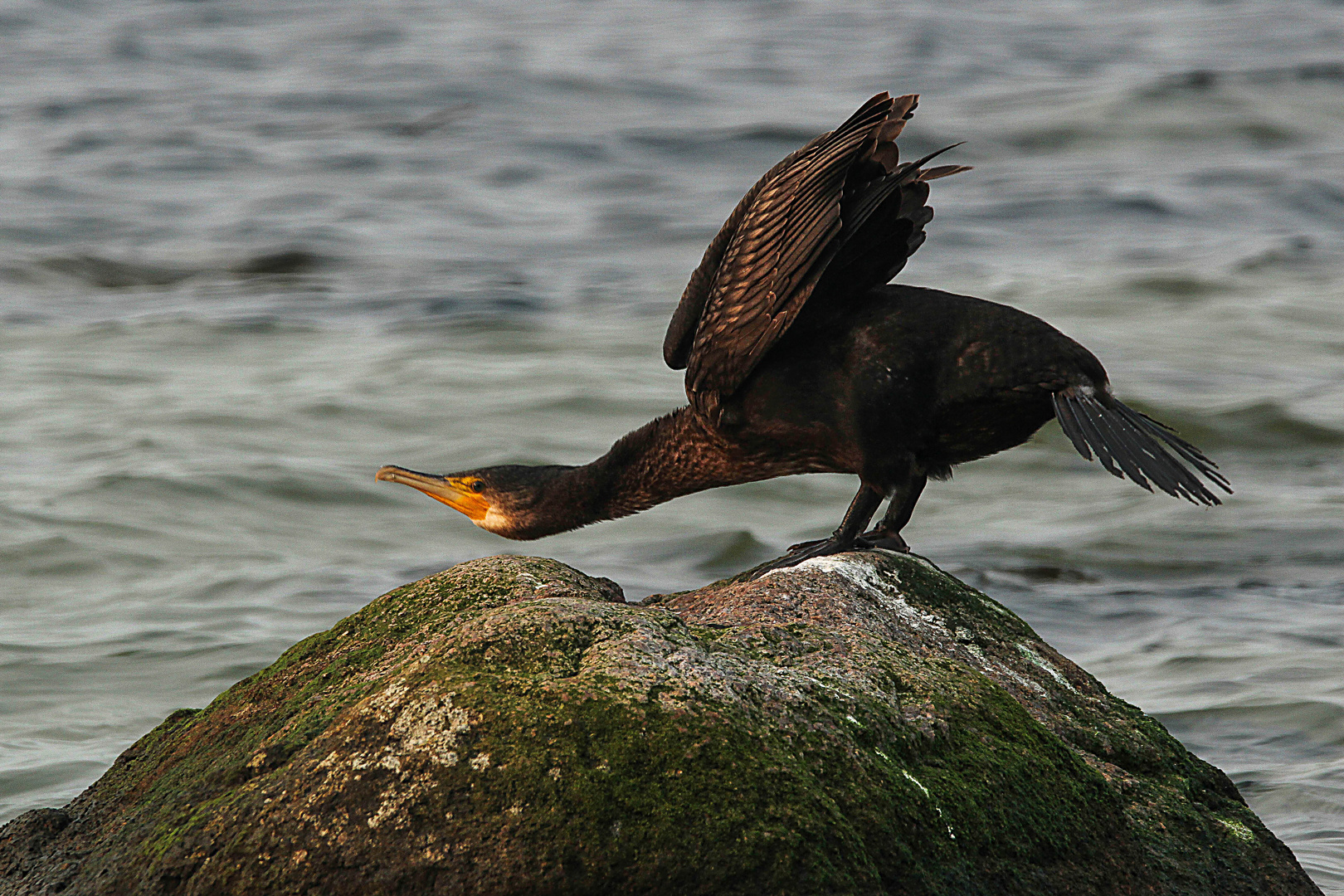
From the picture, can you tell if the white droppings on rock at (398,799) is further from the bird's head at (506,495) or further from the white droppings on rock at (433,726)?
the bird's head at (506,495)

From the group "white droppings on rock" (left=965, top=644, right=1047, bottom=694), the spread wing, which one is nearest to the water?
"white droppings on rock" (left=965, top=644, right=1047, bottom=694)

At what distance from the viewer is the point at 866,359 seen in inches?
171

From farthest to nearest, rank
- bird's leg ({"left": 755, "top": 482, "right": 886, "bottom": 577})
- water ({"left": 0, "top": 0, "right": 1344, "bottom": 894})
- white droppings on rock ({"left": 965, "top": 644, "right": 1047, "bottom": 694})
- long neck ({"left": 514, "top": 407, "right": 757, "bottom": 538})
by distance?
water ({"left": 0, "top": 0, "right": 1344, "bottom": 894}) < long neck ({"left": 514, "top": 407, "right": 757, "bottom": 538}) < bird's leg ({"left": 755, "top": 482, "right": 886, "bottom": 577}) < white droppings on rock ({"left": 965, "top": 644, "right": 1047, "bottom": 694})

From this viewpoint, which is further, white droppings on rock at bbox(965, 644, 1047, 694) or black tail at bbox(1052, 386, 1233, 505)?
black tail at bbox(1052, 386, 1233, 505)

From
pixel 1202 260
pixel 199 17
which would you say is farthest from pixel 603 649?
pixel 199 17

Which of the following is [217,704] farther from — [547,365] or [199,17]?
[199,17]

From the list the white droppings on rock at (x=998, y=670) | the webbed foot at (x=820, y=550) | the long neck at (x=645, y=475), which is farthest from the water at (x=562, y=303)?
the long neck at (x=645, y=475)

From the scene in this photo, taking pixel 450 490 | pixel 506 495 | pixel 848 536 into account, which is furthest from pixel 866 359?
pixel 450 490

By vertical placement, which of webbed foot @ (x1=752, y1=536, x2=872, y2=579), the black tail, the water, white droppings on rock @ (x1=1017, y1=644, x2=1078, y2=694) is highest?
the black tail

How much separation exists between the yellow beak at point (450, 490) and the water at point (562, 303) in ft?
4.62

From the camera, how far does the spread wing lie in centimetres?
436

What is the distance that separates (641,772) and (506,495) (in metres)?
2.65

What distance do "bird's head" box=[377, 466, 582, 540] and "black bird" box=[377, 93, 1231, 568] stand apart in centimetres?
67

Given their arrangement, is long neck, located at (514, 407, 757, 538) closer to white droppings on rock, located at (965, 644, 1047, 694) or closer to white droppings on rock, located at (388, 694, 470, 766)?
white droppings on rock, located at (965, 644, 1047, 694)
